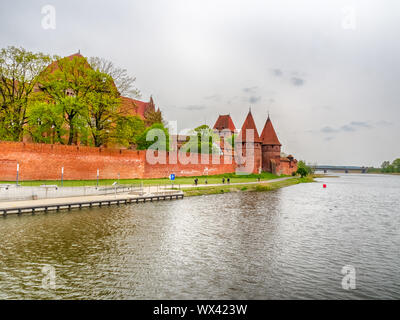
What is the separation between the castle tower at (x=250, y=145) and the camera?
203ft

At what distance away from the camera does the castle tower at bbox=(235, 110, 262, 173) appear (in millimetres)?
61906

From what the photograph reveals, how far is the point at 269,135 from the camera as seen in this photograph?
6962cm

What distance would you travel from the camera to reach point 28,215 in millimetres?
15070

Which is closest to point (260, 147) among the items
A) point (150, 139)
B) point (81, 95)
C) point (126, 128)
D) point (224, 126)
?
point (224, 126)

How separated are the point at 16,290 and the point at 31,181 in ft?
69.7

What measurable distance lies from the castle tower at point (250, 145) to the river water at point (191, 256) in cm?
4480

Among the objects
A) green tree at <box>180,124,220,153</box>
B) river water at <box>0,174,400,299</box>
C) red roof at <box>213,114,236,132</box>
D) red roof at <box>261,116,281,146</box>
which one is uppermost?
red roof at <box>213,114,236,132</box>

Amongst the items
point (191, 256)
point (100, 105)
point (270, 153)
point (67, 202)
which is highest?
point (100, 105)

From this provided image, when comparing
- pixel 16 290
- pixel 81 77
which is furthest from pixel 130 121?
pixel 16 290

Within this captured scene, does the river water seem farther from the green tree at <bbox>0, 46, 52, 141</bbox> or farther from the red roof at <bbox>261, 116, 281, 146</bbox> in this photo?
the red roof at <bbox>261, 116, 281, 146</bbox>

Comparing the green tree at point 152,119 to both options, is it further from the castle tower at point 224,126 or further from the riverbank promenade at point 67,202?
the riverbank promenade at point 67,202

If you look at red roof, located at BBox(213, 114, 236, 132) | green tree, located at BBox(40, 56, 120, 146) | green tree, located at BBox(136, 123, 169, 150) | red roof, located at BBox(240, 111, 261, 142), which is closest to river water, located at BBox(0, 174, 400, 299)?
green tree, located at BBox(40, 56, 120, 146)

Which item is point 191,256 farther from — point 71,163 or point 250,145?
point 250,145

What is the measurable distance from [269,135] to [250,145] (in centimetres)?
943
